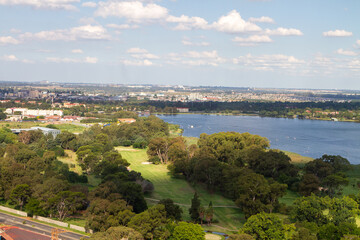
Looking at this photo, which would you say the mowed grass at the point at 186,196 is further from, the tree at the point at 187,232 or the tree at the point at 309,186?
the tree at the point at 309,186

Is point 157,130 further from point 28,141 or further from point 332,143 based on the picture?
point 332,143

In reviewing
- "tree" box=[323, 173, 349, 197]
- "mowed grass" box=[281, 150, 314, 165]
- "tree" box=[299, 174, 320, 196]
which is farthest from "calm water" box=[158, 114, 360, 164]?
"tree" box=[299, 174, 320, 196]

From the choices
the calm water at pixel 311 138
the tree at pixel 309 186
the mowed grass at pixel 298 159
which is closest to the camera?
the tree at pixel 309 186

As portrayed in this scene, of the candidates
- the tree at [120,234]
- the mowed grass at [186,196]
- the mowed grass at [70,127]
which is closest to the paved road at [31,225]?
the tree at [120,234]

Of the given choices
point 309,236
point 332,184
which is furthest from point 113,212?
point 332,184

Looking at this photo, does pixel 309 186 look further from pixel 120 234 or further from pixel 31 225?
pixel 31 225

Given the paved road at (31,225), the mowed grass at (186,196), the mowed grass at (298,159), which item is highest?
the mowed grass at (298,159)

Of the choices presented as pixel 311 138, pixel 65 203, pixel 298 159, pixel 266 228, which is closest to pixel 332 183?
pixel 266 228

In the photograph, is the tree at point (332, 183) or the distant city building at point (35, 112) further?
the distant city building at point (35, 112)
